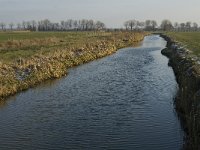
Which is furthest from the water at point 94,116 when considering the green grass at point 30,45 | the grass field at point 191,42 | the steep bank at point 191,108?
the grass field at point 191,42

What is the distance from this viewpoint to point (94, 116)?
1994cm

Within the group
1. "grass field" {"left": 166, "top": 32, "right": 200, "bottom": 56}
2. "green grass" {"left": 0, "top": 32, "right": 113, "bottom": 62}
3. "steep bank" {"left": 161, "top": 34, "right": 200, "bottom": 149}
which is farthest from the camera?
"grass field" {"left": 166, "top": 32, "right": 200, "bottom": 56}

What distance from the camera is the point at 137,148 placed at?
49.0 ft

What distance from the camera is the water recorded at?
15.8 metres

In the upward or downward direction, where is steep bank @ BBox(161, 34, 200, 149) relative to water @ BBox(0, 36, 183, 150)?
upward

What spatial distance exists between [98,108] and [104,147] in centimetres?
677

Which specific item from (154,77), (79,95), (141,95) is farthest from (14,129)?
(154,77)

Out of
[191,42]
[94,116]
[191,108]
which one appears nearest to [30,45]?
[191,42]

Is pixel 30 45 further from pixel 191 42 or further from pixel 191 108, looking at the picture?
pixel 191 108

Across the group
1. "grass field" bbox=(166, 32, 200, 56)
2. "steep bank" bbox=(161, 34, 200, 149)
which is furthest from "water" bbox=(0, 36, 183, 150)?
"grass field" bbox=(166, 32, 200, 56)

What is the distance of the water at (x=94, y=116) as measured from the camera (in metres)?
15.8

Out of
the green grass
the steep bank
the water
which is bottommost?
the water

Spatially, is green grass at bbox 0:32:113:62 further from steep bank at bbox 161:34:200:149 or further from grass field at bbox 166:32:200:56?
steep bank at bbox 161:34:200:149

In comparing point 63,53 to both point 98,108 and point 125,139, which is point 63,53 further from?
point 125,139
